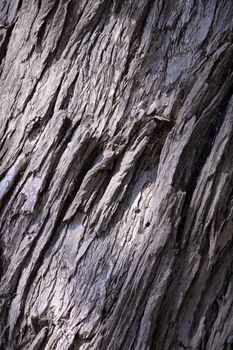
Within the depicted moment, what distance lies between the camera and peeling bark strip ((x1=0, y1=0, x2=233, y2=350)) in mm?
1412

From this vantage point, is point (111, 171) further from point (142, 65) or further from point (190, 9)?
point (190, 9)

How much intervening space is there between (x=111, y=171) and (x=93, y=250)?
215 mm

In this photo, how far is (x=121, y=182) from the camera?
1.46 metres

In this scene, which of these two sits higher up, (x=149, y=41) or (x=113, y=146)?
(x=149, y=41)

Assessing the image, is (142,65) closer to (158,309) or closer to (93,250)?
(93,250)

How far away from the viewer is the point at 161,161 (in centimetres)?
146

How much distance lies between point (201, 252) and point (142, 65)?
1.75 ft

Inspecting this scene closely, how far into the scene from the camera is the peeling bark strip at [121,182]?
55.6 inches

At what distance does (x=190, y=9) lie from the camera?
5.05ft

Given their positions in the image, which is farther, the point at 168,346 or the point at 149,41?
the point at 149,41

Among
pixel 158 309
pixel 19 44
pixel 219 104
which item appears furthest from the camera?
pixel 19 44

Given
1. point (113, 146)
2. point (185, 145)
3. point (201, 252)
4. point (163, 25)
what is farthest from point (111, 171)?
point (163, 25)

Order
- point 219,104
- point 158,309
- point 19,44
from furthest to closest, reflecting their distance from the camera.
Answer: point 19,44, point 219,104, point 158,309

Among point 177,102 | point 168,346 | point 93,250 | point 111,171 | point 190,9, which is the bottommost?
point 168,346
